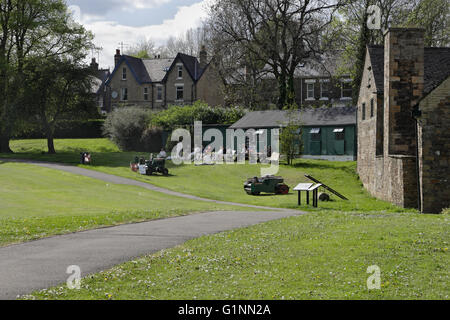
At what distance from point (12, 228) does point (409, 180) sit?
17977 mm

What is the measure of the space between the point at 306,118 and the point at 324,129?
3.06m

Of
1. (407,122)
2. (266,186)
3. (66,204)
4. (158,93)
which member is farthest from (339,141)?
(158,93)

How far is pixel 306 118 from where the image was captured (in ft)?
160

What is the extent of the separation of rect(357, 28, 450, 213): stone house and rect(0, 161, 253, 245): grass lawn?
8731 mm

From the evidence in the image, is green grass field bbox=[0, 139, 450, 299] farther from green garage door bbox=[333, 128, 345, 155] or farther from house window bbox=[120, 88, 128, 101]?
house window bbox=[120, 88, 128, 101]

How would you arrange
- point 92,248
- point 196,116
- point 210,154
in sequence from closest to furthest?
point 92,248 → point 210,154 → point 196,116

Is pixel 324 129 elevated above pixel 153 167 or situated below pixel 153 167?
above

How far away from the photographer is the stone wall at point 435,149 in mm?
22531

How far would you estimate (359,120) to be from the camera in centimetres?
3544

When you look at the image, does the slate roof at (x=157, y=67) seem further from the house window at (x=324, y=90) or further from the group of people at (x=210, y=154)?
the group of people at (x=210, y=154)

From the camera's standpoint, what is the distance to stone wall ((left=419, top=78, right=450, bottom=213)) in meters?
22.5

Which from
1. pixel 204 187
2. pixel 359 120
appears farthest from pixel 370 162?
pixel 204 187

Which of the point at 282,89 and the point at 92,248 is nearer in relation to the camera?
the point at 92,248

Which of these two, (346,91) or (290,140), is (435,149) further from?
(346,91)
